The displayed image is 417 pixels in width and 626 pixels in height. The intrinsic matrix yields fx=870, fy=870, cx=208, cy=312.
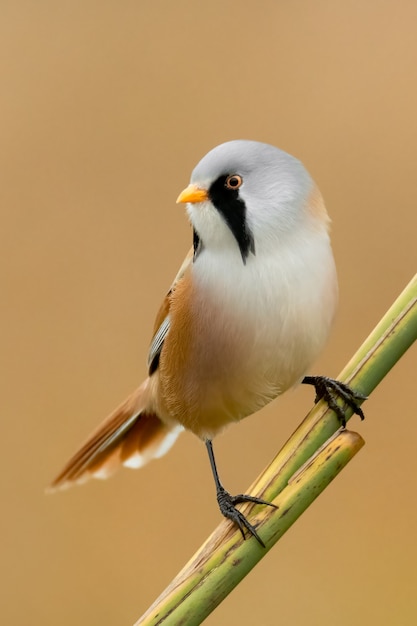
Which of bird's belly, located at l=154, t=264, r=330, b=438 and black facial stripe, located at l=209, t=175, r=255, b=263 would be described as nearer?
black facial stripe, located at l=209, t=175, r=255, b=263

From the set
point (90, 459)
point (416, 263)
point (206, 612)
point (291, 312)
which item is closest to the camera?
point (206, 612)

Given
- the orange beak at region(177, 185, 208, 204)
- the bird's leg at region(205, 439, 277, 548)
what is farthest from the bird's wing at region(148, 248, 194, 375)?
the orange beak at region(177, 185, 208, 204)

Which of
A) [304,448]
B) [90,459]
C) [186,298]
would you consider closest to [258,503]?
[304,448]

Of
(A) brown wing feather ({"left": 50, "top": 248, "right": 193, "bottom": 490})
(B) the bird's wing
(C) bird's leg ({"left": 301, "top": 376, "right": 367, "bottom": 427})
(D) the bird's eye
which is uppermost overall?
(D) the bird's eye

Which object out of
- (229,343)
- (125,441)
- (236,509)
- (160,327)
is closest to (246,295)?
(229,343)

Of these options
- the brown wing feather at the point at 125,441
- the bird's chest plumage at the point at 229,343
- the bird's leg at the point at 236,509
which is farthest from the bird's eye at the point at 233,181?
the brown wing feather at the point at 125,441

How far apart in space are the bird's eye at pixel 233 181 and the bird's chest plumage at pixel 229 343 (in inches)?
4.3

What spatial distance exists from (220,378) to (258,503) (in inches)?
10.2

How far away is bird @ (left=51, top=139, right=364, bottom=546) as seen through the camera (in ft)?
2.35

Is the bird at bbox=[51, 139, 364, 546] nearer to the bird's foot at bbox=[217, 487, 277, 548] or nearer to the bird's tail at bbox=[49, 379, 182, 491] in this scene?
the bird's foot at bbox=[217, 487, 277, 548]

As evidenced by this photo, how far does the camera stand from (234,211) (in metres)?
0.76

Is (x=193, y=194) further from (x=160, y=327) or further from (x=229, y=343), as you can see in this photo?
(x=160, y=327)

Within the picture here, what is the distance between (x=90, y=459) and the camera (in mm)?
1188

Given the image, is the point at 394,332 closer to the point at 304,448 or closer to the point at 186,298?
the point at 304,448
